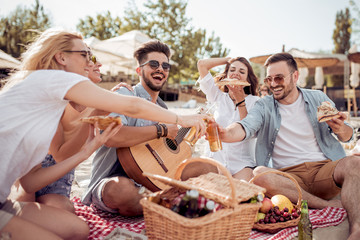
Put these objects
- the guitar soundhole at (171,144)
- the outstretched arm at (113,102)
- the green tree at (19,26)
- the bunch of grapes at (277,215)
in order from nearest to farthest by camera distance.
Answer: the outstretched arm at (113,102)
the bunch of grapes at (277,215)
the guitar soundhole at (171,144)
the green tree at (19,26)

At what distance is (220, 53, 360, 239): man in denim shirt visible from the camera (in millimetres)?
3174

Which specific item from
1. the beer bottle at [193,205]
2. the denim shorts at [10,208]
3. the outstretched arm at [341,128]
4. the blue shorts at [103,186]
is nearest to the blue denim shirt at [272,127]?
the outstretched arm at [341,128]

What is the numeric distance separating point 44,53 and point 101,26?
31185 millimetres

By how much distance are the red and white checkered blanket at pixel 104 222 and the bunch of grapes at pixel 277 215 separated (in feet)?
4.11

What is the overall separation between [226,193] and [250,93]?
2.98 meters

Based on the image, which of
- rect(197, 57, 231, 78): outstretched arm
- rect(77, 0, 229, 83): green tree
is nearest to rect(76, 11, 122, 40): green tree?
rect(77, 0, 229, 83): green tree

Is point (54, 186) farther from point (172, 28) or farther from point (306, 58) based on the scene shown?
point (172, 28)

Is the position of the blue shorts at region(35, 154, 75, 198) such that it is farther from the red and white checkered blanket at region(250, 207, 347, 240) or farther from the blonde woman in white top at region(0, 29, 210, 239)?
the red and white checkered blanket at region(250, 207, 347, 240)

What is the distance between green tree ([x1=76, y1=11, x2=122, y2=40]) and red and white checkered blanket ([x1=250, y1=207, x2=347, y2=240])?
30.3 meters

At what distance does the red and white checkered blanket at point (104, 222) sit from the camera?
263 centimetres

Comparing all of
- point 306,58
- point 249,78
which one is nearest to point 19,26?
point 306,58

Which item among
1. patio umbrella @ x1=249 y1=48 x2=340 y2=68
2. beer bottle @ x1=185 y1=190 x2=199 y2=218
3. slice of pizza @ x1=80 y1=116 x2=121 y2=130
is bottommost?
beer bottle @ x1=185 y1=190 x2=199 y2=218

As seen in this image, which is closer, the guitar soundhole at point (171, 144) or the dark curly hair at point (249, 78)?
the guitar soundhole at point (171, 144)

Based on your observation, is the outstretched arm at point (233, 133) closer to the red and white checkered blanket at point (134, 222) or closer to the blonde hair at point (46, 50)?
the red and white checkered blanket at point (134, 222)
